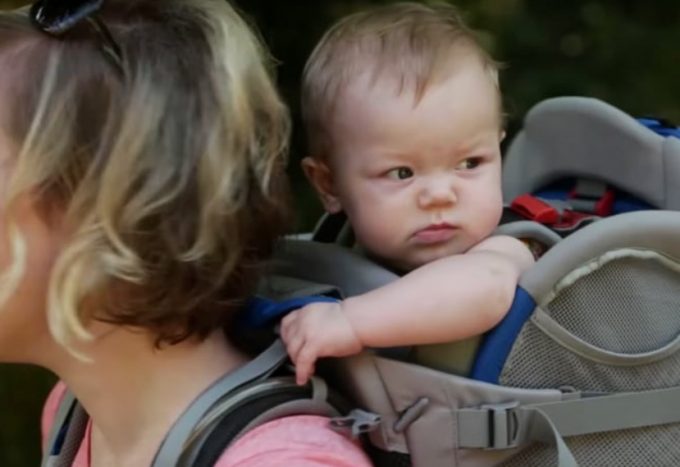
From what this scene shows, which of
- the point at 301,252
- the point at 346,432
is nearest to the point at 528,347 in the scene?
the point at 346,432

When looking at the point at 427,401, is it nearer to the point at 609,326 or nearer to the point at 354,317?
the point at 354,317

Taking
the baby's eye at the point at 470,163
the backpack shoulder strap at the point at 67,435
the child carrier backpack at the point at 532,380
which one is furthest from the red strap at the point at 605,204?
the backpack shoulder strap at the point at 67,435

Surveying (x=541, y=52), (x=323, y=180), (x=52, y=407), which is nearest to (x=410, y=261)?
(x=323, y=180)

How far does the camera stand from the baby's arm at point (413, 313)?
158cm

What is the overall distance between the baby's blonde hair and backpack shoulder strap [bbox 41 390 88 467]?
0.47 m

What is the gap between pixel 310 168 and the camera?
1.83 metres

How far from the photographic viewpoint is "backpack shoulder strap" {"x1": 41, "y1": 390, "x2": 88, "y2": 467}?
191cm

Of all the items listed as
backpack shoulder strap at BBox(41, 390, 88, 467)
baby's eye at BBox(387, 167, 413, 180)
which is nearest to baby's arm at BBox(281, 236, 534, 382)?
baby's eye at BBox(387, 167, 413, 180)

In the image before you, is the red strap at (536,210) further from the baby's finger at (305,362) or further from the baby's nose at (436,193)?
the baby's finger at (305,362)

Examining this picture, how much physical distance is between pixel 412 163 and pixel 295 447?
1.20 feet

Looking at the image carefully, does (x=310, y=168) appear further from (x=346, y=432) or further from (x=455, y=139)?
(x=346, y=432)

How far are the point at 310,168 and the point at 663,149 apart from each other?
54 centimetres

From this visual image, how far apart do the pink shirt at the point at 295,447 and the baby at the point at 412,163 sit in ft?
0.18

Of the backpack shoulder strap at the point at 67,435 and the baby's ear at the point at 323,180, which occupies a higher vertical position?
the baby's ear at the point at 323,180
